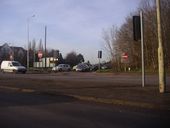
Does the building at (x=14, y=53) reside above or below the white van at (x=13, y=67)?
above

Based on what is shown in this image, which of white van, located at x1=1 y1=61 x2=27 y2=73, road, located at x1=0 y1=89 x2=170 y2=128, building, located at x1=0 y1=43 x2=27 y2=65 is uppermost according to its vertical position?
building, located at x1=0 y1=43 x2=27 y2=65

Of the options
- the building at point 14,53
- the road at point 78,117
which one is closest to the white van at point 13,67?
the road at point 78,117

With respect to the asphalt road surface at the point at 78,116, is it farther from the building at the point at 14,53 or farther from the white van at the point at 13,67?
the building at the point at 14,53

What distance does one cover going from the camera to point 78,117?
44.7 ft

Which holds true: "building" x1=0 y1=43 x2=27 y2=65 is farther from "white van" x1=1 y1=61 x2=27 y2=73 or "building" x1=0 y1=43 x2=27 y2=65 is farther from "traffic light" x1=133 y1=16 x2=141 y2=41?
"traffic light" x1=133 y1=16 x2=141 y2=41

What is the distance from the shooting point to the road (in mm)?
11984

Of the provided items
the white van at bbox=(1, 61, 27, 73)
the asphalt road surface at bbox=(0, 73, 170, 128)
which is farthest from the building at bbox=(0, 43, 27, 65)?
the asphalt road surface at bbox=(0, 73, 170, 128)

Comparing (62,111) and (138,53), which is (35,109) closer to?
(62,111)

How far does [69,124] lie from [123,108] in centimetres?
448

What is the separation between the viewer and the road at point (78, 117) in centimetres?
1198

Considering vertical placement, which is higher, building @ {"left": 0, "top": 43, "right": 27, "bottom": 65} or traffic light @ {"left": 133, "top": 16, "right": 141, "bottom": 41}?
building @ {"left": 0, "top": 43, "right": 27, "bottom": 65}

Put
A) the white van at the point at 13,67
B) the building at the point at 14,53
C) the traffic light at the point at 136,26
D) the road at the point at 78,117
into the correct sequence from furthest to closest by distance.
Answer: the building at the point at 14,53
the white van at the point at 13,67
the traffic light at the point at 136,26
the road at the point at 78,117

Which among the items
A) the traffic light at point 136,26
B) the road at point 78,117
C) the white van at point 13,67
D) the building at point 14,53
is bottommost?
the road at point 78,117

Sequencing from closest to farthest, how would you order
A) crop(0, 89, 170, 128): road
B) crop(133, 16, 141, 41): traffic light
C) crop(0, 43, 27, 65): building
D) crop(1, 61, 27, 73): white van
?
crop(0, 89, 170, 128): road < crop(133, 16, 141, 41): traffic light < crop(1, 61, 27, 73): white van < crop(0, 43, 27, 65): building
